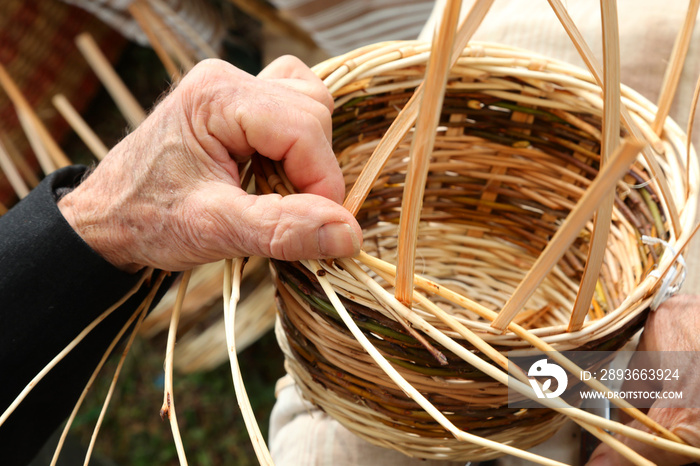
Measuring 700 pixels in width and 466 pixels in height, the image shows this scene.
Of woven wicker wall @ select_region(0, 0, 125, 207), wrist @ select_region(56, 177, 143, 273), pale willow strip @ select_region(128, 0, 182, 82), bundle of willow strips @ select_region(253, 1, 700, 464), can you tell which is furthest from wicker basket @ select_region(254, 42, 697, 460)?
woven wicker wall @ select_region(0, 0, 125, 207)

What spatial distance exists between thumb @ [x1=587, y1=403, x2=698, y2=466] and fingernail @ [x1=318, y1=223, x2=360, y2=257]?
258 mm

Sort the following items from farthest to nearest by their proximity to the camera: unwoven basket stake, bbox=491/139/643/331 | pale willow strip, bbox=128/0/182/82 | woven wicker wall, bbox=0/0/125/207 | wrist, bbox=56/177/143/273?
woven wicker wall, bbox=0/0/125/207 < pale willow strip, bbox=128/0/182/82 < wrist, bbox=56/177/143/273 < unwoven basket stake, bbox=491/139/643/331

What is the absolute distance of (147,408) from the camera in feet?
3.93

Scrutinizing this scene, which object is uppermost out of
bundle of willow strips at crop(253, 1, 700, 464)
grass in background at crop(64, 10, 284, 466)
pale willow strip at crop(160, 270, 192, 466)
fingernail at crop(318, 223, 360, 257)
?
fingernail at crop(318, 223, 360, 257)

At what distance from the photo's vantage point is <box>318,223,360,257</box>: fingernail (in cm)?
36

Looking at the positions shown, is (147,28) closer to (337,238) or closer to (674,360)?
(337,238)

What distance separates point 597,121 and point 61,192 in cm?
Result: 55

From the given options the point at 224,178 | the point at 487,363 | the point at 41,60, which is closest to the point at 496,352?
the point at 487,363

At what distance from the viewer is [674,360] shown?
429 mm

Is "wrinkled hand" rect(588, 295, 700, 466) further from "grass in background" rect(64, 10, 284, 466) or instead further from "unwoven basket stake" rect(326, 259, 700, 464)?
"grass in background" rect(64, 10, 284, 466)

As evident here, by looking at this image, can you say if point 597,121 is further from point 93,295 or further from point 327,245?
point 93,295

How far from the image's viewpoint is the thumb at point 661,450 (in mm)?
378

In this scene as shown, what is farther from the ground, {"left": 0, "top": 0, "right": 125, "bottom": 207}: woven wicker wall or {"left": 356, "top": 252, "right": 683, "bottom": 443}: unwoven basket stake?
{"left": 0, "top": 0, "right": 125, "bottom": 207}: woven wicker wall

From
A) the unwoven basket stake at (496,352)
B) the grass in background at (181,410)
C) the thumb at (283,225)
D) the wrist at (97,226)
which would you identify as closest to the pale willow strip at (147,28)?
the grass in background at (181,410)
